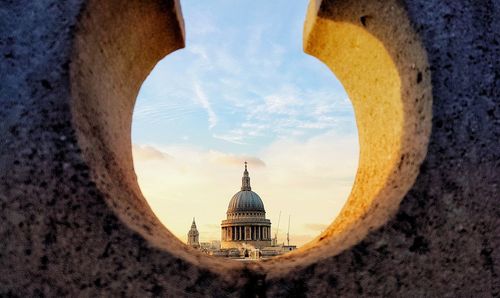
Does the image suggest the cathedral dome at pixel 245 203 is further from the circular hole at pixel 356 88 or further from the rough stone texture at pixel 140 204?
the rough stone texture at pixel 140 204

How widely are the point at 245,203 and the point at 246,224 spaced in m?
3.36

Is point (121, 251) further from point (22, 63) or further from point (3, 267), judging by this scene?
point (22, 63)

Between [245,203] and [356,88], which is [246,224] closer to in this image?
[245,203]

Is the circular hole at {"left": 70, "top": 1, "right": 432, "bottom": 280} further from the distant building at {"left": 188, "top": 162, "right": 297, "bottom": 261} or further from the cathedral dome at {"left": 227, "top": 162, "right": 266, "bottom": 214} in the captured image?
the cathedral dome at {"left": 227, "top": 162, "right": 266, "bottom": 214}

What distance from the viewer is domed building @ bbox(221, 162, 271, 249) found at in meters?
67.4

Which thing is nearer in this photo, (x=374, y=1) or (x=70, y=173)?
(x=70, y=173)

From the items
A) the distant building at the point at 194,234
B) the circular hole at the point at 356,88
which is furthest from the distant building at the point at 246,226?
the circular hole at the point at 356,88

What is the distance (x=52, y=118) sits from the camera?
78.5 inches

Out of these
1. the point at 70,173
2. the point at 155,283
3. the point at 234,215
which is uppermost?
the point at 234,215

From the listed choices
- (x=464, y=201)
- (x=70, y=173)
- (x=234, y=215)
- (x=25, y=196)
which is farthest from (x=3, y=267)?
(x=234, y=215)

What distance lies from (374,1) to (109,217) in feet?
5.05

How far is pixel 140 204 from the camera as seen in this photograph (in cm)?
225

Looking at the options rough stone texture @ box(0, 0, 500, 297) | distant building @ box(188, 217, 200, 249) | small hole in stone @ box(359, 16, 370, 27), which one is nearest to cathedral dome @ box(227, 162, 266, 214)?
distant building @ box(188, 217, 200, 249)

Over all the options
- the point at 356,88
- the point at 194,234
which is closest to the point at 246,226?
the point at 194,234
